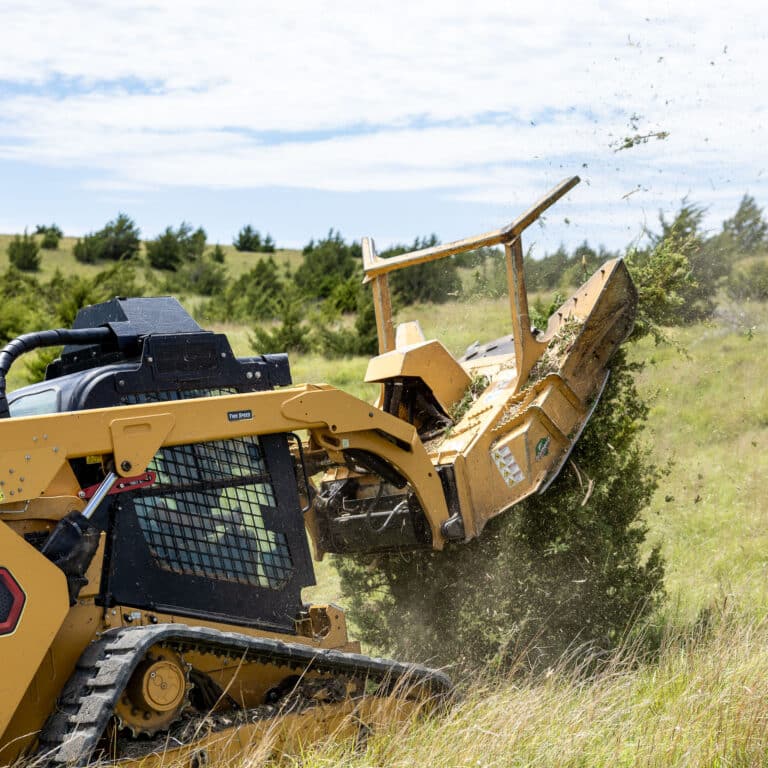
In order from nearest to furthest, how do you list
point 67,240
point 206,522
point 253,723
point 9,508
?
1. point 9,508
2. point 253,723
3. point 206,522
4. point 67,240

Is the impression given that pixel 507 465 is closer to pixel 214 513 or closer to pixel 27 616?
pixel 214 513

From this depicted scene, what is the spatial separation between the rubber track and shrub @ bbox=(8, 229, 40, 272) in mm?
34219

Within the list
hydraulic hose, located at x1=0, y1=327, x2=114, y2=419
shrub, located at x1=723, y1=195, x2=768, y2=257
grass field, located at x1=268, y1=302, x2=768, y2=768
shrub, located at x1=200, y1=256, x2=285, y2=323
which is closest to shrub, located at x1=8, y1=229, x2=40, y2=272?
shrub, located at x1=200, y1=256, x2=285, y2=323

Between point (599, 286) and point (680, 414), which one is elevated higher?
point (599, 286)

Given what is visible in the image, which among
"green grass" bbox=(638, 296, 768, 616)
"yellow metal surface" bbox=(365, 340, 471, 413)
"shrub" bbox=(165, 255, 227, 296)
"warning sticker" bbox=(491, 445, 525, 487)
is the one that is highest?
"shrub" bbox=(165, 255, 227, 296)

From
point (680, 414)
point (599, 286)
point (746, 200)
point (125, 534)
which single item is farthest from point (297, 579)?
point (746, 200)

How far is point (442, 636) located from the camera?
671 centimetres

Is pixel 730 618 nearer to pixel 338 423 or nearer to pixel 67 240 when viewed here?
pixel 338 423

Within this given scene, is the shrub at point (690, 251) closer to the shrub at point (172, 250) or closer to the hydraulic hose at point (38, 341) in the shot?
the hydraulic hose at point (38, 341)

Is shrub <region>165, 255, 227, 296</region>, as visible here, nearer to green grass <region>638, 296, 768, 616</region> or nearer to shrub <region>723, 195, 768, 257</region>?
shrub <region>723, 195, 768, 257</region>

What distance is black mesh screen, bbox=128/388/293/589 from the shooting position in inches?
187

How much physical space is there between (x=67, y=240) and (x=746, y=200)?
3506 centimetres

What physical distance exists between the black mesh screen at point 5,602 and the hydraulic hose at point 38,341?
816 millimetres

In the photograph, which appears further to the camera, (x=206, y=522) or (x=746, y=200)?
(x=746, y=200)
